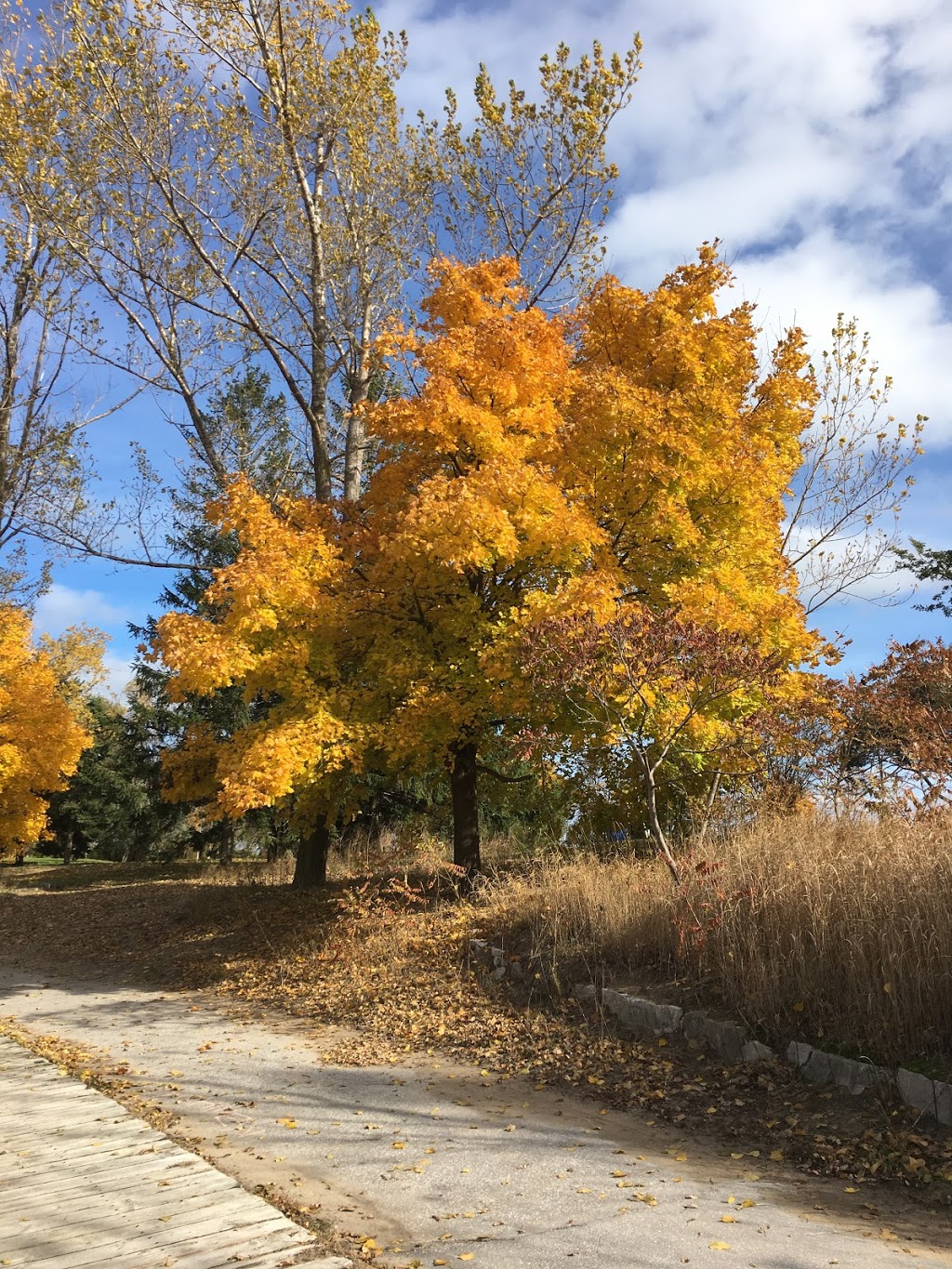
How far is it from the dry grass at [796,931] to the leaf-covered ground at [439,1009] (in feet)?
1.63

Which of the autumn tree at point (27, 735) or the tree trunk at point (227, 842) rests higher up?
the autumn tree at point (27, 735)

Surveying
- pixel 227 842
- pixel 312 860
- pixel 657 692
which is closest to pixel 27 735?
pixel 227 842

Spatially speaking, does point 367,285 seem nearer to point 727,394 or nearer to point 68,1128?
point 727,394

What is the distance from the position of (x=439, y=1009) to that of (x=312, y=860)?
7.61 meters

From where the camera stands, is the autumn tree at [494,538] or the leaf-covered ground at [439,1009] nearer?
the leaf-covered ground at [439,1009]

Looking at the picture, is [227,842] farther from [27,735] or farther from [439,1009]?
[439,1009]

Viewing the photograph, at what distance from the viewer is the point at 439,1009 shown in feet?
26.9

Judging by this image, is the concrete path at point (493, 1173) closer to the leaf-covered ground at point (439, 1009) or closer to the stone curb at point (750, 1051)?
the leaf-covered ground at point (439, 1009)

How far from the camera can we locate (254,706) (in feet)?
66.8

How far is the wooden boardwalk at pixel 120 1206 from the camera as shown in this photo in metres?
3.73

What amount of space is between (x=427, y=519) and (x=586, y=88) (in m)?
9.37

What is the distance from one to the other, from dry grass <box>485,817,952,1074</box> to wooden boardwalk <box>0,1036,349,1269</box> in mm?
3760

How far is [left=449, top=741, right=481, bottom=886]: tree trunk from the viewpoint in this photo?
39.8 ft

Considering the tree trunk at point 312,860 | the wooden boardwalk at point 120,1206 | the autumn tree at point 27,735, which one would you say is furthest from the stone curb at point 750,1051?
the autumn tree at point 27,735
